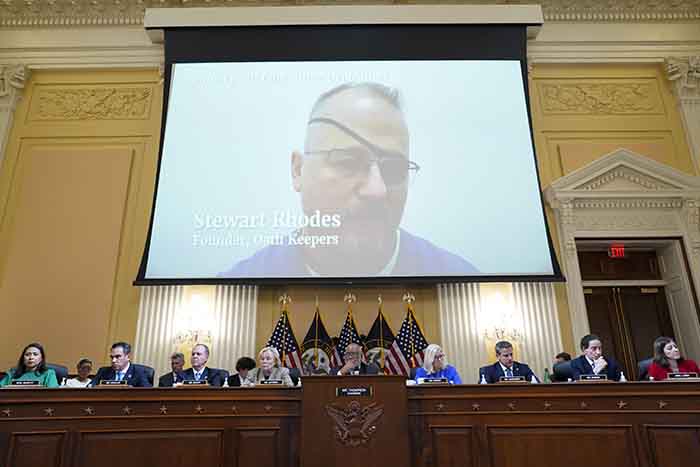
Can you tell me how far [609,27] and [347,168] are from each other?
458 cm

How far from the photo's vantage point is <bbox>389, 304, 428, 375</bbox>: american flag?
5.95 meters

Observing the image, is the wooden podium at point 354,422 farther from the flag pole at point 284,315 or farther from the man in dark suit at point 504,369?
the flag pole at point 284,315

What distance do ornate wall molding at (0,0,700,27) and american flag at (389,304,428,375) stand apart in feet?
15.2

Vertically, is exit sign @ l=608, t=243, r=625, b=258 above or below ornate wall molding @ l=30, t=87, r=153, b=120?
below

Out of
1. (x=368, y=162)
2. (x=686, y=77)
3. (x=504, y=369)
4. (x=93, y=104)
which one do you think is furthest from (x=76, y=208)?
(x=686, y=77)

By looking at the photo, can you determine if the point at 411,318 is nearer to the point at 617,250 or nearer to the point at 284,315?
the point at 284,315

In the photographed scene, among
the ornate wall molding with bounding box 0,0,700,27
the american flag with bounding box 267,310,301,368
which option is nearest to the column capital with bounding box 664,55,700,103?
the ornate wall molding with bounding box 0,0,700,27

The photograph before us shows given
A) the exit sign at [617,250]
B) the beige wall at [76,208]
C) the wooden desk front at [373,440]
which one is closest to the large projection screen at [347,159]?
the beige wall at [76,208]

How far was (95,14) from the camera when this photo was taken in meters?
7.83

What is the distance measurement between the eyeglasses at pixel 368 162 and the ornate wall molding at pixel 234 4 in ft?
8.41

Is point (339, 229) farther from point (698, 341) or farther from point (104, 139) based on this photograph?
point (698, 341)

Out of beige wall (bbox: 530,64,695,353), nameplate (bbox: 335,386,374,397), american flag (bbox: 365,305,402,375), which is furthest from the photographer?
beige wall (bbox: 530,64,695,353)

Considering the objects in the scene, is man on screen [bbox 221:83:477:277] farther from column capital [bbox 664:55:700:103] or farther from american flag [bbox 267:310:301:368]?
column capital [bbox 664:55:700:103]

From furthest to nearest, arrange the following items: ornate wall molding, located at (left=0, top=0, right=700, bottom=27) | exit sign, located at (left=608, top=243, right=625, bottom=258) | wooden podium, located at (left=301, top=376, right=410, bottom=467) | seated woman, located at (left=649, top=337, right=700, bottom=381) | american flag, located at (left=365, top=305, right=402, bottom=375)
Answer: ornate wall molding, located at (left=0, top=0, right=700, bottom=27), exit sign, located at (left=608, top=243, right=625, bottom=258), american flag, located at (left=365, top=305, right=402, bottom=375), seated woman, located at (left=649, top=337, right=700, bottom=381), wooden podium, located at (left=301, top=376, right=410, bottom=467)
